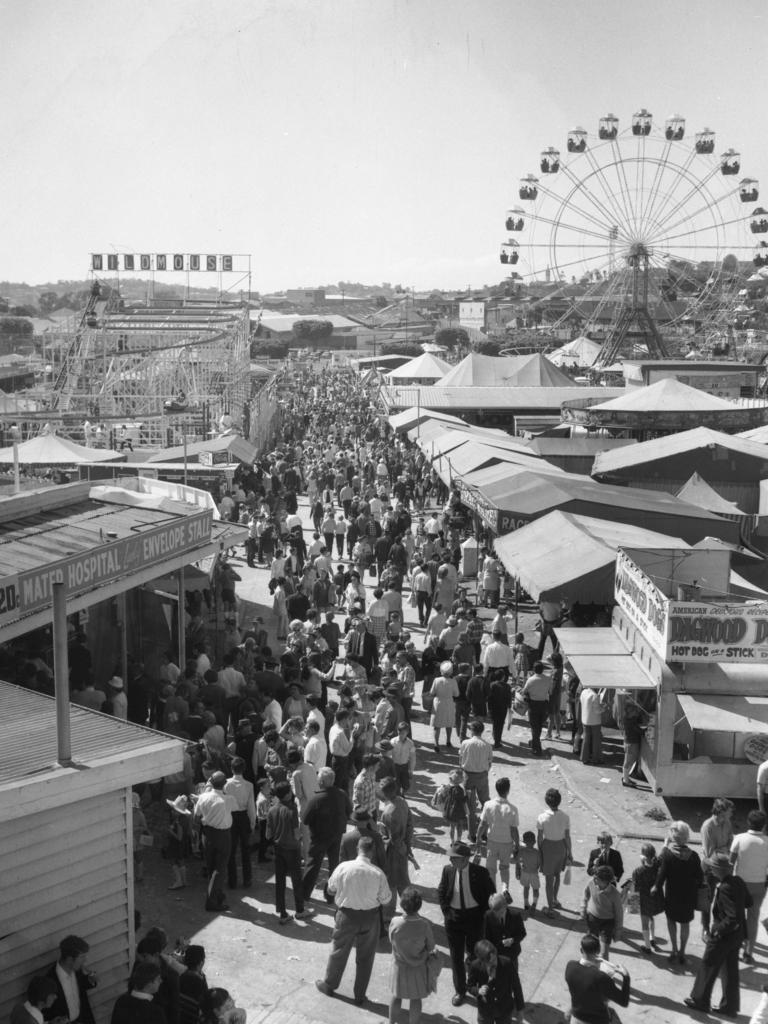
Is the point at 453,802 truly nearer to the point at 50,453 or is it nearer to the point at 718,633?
the point at 718,633

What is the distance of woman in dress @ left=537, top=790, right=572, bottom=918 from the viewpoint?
26.5 ft

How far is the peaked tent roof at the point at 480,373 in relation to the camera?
4388 cm

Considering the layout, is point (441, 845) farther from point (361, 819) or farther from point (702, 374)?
point (702, 374)

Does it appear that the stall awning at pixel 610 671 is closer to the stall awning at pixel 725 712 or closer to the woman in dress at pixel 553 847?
the stall awning at pixel 725 712

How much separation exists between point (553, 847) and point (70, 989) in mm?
3617

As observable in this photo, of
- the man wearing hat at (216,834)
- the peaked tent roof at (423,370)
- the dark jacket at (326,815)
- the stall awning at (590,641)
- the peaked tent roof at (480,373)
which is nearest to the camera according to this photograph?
the man wearing hat at (216,834)

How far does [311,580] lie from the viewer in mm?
16812

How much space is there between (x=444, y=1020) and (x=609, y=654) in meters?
5.24

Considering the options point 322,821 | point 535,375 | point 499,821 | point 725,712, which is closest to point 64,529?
point 322,821

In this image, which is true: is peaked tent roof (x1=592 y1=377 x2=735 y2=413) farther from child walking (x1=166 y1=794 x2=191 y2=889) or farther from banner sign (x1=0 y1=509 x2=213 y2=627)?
child walking (x1=166 y1=794 x2=191 y2=889)

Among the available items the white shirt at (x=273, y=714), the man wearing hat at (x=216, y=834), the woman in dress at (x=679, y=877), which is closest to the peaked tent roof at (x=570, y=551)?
the white shirt at (x=273, y=714)

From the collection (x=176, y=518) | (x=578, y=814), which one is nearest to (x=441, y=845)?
(x=578, y=814)

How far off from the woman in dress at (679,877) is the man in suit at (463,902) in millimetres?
1222

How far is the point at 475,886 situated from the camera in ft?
23.4
